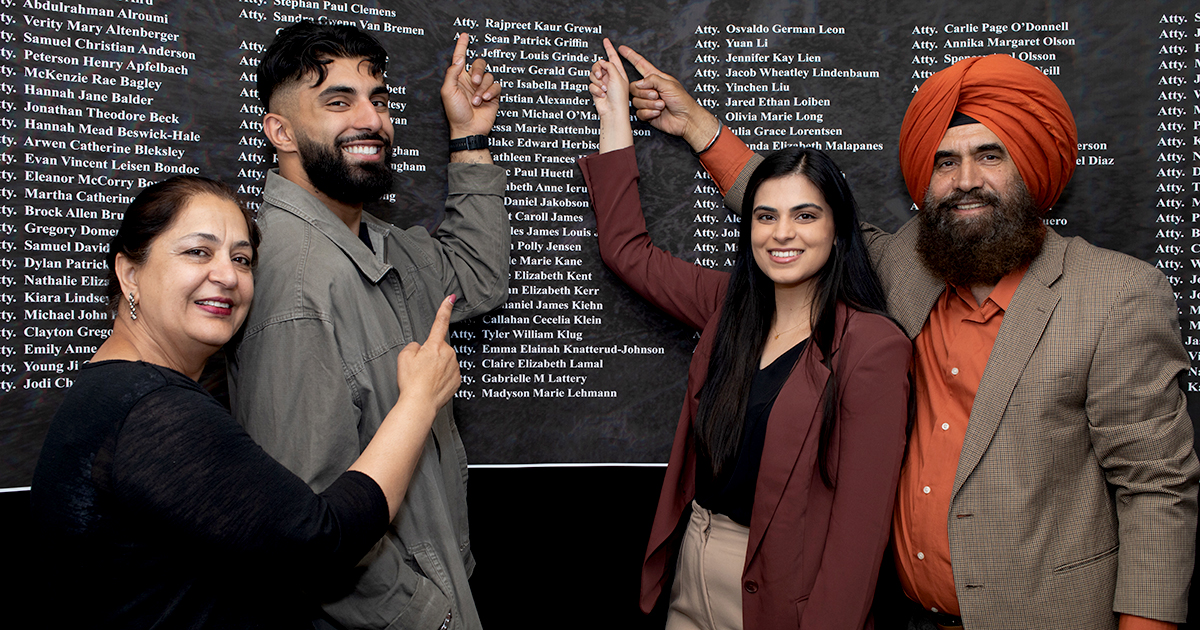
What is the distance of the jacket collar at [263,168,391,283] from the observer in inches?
78.9

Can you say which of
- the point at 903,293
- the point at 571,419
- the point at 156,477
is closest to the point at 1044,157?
the point at 903,293

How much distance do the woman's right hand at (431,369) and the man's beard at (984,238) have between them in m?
1.59

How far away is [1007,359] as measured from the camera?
6.63 feet

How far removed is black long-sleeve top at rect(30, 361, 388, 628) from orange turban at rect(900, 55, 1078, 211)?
2.14 metres

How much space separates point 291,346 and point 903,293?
1.93m

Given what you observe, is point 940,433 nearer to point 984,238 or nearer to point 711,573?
point 984,238

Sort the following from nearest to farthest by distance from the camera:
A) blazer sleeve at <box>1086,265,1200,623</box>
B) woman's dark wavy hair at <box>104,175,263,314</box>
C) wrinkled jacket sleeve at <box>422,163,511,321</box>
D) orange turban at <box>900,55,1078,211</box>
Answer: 1. woman's dark wavy hair at <box>104,175,263,314</box>
2. blazer sleeve at <box>1086,265,1200,623</box>
3. orange turban at <box>900,55,1078,211</box>
4. wrinkled jacket sleeve at <box>422,163,511,321</box>

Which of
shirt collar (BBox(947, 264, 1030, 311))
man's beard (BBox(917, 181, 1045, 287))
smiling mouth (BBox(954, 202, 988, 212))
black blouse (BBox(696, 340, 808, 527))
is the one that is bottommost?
black blouse (BBox(696, 340, 808, 527))

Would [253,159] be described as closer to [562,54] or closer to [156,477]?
[562,54]

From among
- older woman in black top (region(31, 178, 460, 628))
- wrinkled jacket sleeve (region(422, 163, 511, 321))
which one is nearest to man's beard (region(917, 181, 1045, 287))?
wrinkled jacket sleeve (region(422, 163, 511, 321))

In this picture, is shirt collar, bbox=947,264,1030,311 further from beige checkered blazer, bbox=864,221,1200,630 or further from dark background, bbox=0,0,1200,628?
dark background, bbox=0,0,1200,628

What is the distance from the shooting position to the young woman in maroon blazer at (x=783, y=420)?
6.48ft

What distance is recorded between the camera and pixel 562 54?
8.80 feet

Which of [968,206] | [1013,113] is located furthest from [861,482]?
[1013,113]
